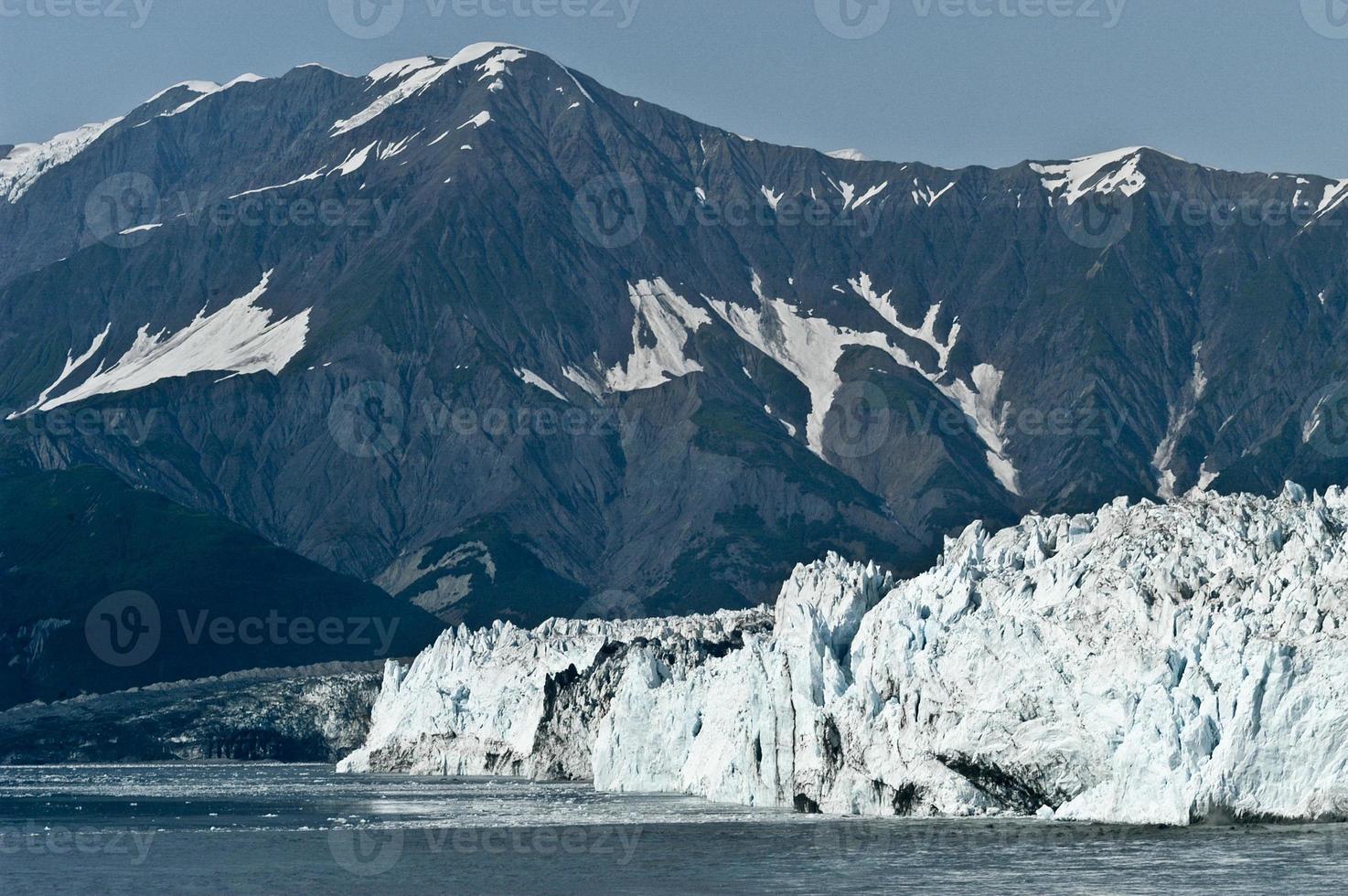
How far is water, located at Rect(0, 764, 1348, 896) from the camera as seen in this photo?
9919cm

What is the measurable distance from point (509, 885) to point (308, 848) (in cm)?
2672

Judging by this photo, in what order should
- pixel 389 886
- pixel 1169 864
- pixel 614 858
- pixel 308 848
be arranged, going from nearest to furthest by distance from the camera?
pixel 1169 864 → pixel 389 886 → pixel 614 858 → pixel 308 848

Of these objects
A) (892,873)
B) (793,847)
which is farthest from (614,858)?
(892,873)

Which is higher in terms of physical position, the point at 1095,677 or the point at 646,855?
the point at 1095,677

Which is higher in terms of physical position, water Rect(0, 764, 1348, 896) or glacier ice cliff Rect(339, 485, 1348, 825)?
glacier ice cliff Rect(339, 485, 1348, 825)

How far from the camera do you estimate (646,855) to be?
12081 centimetres

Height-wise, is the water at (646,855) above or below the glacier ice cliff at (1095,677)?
below

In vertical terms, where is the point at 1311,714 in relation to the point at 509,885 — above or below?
above

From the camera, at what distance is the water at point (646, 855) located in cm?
9919

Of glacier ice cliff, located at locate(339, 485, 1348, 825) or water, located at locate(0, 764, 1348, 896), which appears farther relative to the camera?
glacier ice cliff, located at locate(339, 485, 1348, 825)

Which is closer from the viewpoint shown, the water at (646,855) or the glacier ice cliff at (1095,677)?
the water at (646,855)

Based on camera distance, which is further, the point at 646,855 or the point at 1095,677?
the point at 646,855

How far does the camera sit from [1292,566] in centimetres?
11231

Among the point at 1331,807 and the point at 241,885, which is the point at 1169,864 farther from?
the point at 241,885
